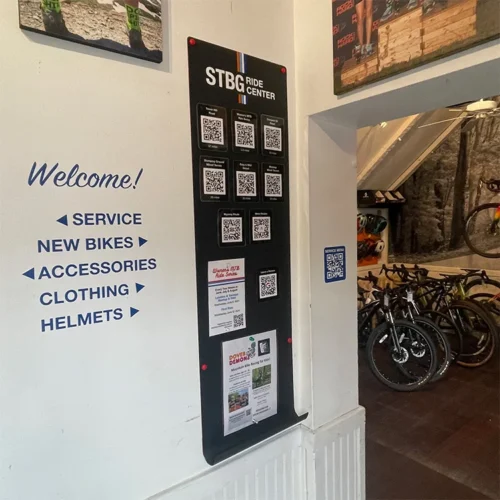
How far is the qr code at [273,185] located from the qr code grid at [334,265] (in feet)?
1.09

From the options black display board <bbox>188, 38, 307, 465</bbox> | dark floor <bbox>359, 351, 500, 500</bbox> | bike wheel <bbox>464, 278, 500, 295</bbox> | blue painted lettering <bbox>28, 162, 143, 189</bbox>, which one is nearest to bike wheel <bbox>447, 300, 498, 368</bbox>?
dark floor <bbox>359, 351, 500, 500</bbox>

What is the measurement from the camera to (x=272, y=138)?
1.38m

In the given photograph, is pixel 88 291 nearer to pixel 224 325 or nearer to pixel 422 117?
pixel 224 325

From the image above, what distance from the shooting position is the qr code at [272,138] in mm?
1365

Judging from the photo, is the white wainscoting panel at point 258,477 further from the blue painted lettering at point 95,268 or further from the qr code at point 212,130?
the qr code at point 212,130

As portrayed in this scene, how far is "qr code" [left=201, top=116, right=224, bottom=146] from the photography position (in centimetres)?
122

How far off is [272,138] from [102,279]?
29.9 inches

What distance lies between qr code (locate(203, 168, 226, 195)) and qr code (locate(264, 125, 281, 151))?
217mm

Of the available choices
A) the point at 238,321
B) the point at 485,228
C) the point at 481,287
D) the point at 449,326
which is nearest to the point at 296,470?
the point at 238,321

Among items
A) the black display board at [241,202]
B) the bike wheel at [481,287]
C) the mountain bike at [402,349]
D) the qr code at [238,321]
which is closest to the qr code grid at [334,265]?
the black display board at [241,202]

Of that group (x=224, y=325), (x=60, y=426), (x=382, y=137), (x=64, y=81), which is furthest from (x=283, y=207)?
(x=382, y=137)

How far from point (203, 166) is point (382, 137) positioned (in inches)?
121

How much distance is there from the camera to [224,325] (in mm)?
1303

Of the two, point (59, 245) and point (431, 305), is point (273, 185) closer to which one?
point (59, 245)
